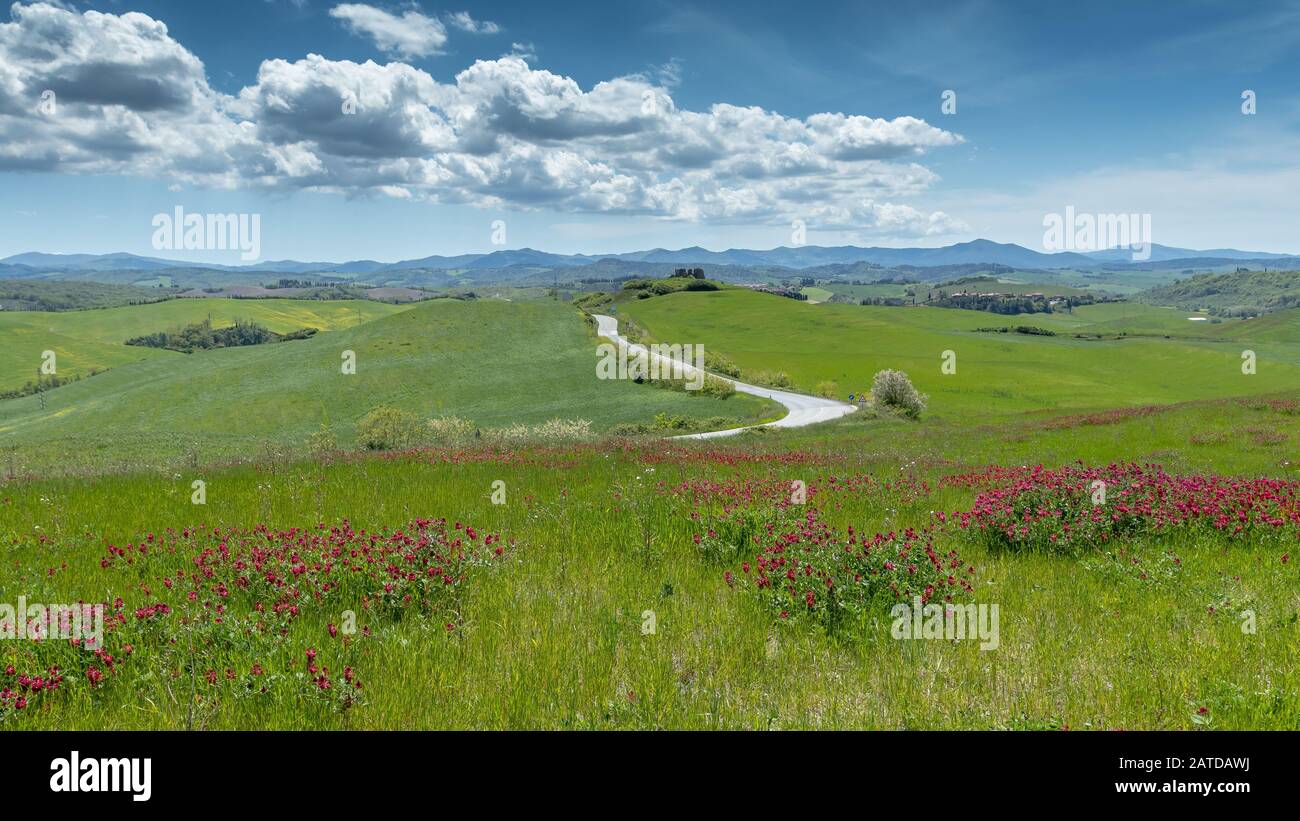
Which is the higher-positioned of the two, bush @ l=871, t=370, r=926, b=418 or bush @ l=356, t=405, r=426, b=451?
bush @ l=871, t=370, r=926, b=418

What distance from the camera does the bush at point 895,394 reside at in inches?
2387

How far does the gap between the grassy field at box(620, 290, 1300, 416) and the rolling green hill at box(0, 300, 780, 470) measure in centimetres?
3179

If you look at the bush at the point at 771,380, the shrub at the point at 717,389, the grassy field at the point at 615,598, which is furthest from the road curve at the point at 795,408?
the grassy field at the point at 615,598

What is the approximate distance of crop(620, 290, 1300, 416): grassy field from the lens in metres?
92.9

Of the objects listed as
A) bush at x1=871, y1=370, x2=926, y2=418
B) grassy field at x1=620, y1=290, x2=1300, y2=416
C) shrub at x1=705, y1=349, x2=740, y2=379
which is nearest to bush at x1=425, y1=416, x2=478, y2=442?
Answer: bush at x1=871, y1=370, x2=926, y2=418

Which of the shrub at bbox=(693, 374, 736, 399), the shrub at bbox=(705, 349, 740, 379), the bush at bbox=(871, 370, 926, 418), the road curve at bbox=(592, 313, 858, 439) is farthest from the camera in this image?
the shrub at bbox=(705, 349, 740, 379)

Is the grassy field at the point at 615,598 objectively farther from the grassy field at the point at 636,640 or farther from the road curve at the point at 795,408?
the road curve at the point at 795,408

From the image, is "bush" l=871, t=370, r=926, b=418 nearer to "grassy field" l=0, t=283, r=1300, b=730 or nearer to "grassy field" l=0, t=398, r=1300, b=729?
"grassy field" l=0, t=283, r=1300, b=730

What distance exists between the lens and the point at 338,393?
3666 inches

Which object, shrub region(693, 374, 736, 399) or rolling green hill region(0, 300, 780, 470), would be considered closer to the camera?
rolling green hill region(0, 300, 780, 470)

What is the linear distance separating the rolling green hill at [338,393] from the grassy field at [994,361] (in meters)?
31.8

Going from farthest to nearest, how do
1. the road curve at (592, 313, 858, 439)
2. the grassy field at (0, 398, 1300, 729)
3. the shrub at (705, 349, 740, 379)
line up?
the shrub at (705, 349, 740, 379), the road curve at (592, 313, 858, 439), the grassy field at (0, 398, 1300, 729)

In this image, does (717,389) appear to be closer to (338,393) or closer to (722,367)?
(722,367)

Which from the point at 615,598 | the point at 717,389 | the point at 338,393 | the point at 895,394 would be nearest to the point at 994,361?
the point at 895,394
